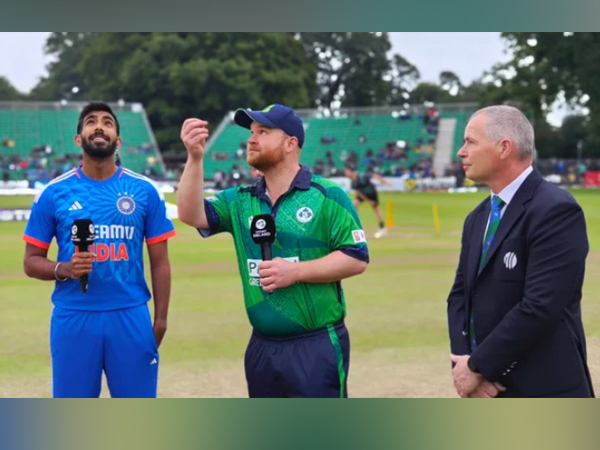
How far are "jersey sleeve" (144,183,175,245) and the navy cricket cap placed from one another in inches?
30.7

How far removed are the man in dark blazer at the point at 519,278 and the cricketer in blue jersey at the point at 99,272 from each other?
194 centimetres

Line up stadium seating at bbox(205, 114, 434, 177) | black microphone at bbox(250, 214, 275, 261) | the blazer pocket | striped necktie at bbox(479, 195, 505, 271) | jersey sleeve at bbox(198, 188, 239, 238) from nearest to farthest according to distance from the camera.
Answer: the blazer pocket, striped necktie at bbox(479, 195, 505, 271), black microphone at bbox(250, 214, 275, 261), jersey sleeve at bbox(198, 188, 239, 238), stadium seating at bbox(205, 114, 434, 177)

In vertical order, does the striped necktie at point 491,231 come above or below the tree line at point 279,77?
below

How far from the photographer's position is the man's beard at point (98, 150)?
470 cm

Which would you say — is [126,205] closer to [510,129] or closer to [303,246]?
[303,246]

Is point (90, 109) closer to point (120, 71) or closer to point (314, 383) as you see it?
point (314, 383)

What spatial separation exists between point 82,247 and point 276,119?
51.3 inches

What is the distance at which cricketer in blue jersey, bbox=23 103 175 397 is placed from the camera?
4652 mm

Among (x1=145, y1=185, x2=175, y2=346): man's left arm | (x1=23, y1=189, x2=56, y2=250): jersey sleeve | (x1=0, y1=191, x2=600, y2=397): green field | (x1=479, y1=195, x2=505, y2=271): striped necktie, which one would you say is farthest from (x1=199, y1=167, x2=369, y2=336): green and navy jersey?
(x1=0, y1=191, x2=600, y2=397): green field

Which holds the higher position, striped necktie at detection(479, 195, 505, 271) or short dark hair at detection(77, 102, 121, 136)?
short dark hair at detection(77, 102, 121, 136)

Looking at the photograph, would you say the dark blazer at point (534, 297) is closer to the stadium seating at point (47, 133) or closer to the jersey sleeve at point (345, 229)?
the jersey sleeve at point (345, 229)

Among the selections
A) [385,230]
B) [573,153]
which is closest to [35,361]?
[385,230]

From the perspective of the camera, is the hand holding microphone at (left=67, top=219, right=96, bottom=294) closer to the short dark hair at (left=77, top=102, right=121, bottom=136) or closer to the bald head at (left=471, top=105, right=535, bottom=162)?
the short dark hair at (left=77, top=102, right=121, bottom=136)

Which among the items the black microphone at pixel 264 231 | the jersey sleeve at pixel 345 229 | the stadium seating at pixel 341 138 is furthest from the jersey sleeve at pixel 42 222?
the stadium seating at pixel 341 138
